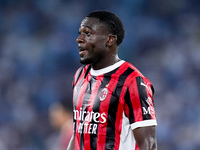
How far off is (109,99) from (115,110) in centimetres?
7

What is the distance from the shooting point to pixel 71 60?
650 cm

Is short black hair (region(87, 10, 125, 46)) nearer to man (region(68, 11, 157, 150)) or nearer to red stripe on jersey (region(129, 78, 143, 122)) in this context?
man (region(68, 11, 157, 150))

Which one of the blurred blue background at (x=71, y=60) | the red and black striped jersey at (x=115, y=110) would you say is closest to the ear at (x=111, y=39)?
the red and black striped jersey at (x=115, y=110)

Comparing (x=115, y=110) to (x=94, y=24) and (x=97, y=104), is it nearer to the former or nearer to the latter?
(x=97, y=104)

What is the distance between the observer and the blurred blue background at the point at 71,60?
580 centimetres

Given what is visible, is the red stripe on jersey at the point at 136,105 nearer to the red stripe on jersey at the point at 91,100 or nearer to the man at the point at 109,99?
the man at the point at 109,99

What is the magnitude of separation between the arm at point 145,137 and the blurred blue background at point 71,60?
3.78 meters

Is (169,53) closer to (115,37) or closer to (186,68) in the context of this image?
(186,68)

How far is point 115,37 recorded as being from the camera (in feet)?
7.31

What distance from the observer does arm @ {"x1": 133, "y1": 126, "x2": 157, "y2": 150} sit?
1950mm

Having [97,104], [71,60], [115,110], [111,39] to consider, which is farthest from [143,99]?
[71,60]

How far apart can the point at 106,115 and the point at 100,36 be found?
0.48 metres

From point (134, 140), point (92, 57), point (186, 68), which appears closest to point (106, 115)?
point (134, 140)

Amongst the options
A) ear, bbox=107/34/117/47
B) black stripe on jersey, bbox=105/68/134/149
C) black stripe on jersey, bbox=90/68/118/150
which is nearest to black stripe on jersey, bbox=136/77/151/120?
black stripe on jersey, bbox=105/68/134/149
